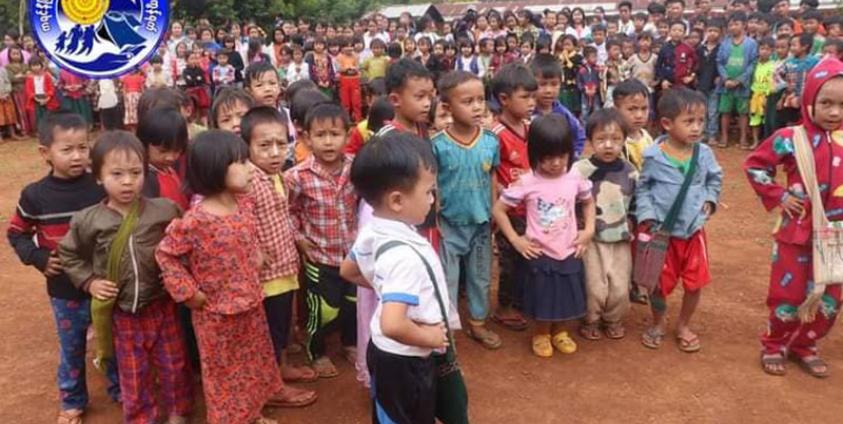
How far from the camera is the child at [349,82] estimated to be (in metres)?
12.0

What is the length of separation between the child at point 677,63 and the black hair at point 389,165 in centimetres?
837

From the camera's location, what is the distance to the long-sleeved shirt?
295 centimetres

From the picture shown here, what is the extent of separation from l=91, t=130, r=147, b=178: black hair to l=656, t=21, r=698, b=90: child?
27.4 feet

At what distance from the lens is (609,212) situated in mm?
3791

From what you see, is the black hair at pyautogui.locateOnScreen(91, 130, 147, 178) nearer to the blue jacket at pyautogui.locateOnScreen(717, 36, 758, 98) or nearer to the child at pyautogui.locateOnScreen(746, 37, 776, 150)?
the child at pyautogui.locateOnScreen(746, 37, 776, 150)

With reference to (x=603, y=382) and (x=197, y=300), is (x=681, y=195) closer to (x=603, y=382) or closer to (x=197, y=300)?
(x=603, y=382)

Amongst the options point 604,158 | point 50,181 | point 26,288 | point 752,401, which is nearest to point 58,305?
point 50,181

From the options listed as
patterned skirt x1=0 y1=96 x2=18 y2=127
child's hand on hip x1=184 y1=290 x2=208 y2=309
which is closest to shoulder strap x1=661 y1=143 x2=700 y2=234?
child's hand on hip x1=184 y1=290 x2=208 y2=309

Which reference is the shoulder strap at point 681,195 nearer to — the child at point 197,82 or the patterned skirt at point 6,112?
the child at point 197,82

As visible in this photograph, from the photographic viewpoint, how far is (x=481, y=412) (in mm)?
3281

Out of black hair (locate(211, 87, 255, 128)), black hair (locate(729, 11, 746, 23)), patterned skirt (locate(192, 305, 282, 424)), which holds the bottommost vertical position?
patterned skirt (locate(192, 305, 282, 424))

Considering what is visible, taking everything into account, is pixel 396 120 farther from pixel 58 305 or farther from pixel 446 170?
pixel 58 305

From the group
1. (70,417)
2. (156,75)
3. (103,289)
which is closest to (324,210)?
(103,289)

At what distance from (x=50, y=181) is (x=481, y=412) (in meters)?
2.20
